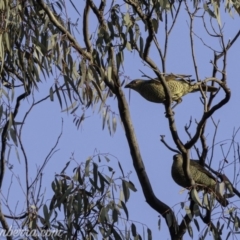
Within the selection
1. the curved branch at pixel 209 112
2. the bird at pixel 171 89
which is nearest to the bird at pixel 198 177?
the curved branch at pixel 209 112

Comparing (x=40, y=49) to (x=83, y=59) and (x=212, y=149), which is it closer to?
(x=83, y=59)

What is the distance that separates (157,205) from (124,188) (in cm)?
53

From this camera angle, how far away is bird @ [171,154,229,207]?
5.78m

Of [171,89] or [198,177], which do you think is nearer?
[198,177]

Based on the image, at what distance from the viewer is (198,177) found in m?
6.61

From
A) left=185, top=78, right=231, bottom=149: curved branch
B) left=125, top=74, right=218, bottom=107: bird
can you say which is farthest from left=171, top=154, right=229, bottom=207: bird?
left=125, top=74, right=218, bottom=107: bird

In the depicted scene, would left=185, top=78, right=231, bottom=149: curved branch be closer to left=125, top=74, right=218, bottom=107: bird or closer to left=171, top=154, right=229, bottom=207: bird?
left=171, top=154, right=229, bottom=207: bird

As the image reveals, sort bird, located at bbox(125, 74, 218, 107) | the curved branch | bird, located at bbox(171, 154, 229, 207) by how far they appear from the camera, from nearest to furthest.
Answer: the curved branch < bird, located at bbox(171, 154, 229, 207) < bird, located at bbox(125, 74, 218, 107)

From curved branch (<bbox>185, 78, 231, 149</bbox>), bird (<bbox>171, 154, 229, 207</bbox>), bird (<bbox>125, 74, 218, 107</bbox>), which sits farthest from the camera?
bird (<bbox>125, 74, 218, 107</bbox>)

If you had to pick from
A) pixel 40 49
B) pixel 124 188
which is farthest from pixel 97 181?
pixel 40 49

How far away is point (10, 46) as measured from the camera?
232 inches

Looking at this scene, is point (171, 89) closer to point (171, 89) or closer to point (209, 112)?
point (171, 89)

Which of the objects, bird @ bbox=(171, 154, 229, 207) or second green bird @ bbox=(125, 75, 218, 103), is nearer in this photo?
bird @ bbox=(171, 154, 229, 207)

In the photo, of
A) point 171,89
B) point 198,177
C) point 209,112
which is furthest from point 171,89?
point 209,112
